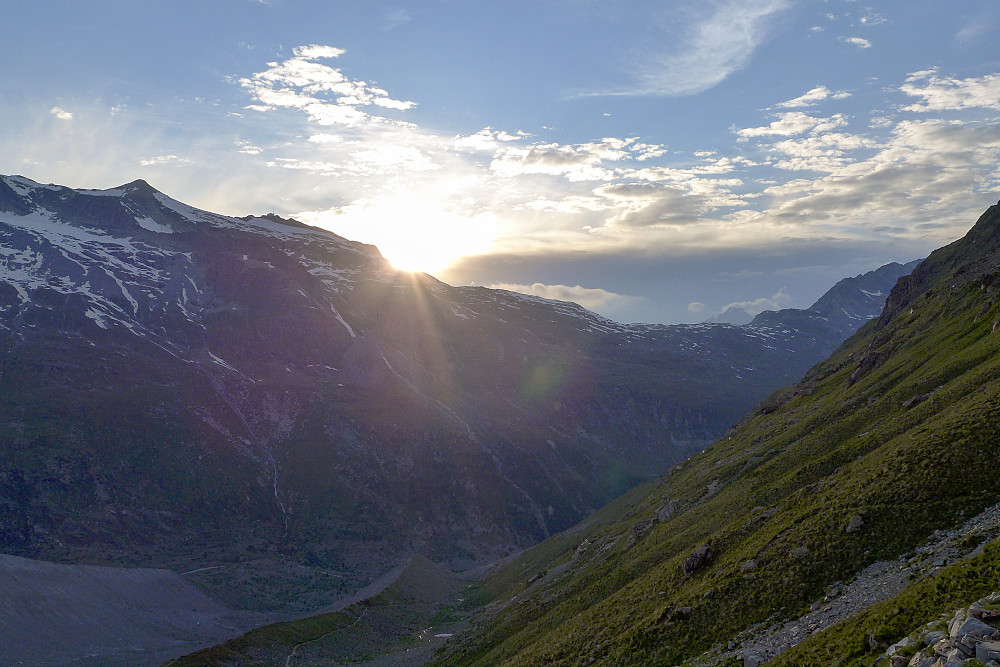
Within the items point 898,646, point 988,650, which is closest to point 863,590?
point 898,646

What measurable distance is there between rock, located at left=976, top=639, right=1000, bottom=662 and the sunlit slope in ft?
59.4

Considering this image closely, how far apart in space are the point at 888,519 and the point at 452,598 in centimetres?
12109

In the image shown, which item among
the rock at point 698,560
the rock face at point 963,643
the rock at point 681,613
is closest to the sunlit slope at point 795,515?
the rock at point 681,613

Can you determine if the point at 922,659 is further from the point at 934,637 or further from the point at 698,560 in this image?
the point at 698,560

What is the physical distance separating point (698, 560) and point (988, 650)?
32.7 m

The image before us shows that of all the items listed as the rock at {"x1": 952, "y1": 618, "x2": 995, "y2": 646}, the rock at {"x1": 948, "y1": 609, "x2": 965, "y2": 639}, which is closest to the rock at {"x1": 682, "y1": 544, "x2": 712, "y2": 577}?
the rock at {"x1": 948, "y1": 609, "x2": 965, "y2": 639}

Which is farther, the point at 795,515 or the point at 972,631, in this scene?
the point at 795,515

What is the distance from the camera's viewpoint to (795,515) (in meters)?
47.2

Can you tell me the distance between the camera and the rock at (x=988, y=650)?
1886 centimetres

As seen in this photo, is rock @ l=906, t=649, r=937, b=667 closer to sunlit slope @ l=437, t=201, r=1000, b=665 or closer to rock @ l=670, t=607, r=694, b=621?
sunlit slope @ l=437, t=201, r=1000, b=665

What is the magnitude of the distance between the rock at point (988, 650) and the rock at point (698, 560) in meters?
32.1

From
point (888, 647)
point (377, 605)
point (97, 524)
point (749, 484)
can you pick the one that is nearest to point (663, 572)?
point (749, 484)

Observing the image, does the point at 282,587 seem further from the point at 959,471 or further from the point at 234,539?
the point at 959,471

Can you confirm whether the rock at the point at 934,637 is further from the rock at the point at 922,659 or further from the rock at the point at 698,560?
the rock at the point at 698,560
